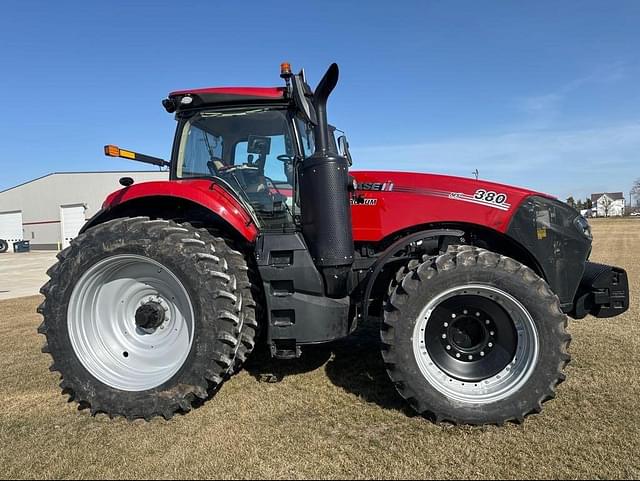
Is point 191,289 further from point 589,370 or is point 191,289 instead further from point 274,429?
point 589,370

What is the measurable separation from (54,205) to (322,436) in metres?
37.4

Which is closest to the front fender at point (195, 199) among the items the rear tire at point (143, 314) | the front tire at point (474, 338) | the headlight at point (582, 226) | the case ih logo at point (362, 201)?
the rear tire at point (143, 314)

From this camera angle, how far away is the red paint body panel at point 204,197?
10.9 ft

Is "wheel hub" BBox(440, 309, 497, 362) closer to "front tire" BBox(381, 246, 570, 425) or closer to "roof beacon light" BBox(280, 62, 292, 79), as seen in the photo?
"front tire" BBox(381, 246, 570, 425)

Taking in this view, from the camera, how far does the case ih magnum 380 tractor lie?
2.99 meters

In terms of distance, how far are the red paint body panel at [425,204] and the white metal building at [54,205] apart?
102 ft

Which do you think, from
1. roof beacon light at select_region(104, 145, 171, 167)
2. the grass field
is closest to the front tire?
the grass field

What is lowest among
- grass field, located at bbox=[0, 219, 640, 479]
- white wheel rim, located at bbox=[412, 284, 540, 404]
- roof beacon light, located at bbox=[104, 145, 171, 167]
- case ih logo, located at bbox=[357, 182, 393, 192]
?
grass field, located at bbox=[0, 219, 640, 479]

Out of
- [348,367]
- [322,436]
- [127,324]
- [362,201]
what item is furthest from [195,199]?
[348,367]

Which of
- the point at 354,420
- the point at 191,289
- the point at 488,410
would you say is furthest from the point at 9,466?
the point at 488,410

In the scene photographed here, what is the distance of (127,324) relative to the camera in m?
3.52

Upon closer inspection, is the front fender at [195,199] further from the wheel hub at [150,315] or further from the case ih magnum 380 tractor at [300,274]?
the wheel hub at [150,315]

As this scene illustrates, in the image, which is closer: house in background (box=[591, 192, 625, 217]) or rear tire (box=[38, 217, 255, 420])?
rear tire (box=[38, 217, 255, 420])

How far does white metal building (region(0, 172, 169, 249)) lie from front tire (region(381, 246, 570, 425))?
31.8m
